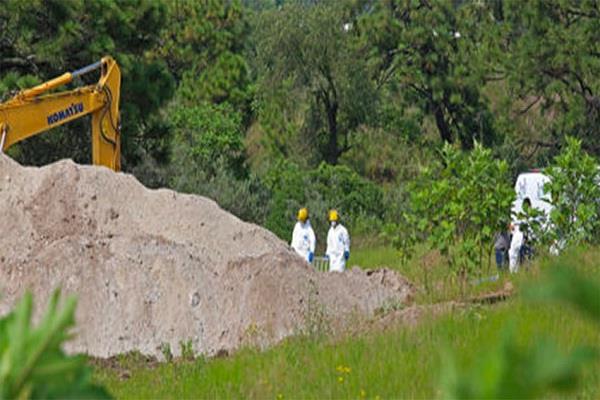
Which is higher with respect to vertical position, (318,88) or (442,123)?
(318,88)

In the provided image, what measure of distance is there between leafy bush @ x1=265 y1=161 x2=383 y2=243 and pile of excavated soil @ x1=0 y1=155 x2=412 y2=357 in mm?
14063

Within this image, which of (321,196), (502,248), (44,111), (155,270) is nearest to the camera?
(155,270)

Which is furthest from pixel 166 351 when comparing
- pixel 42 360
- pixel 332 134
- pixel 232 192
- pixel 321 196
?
pixel 332 134

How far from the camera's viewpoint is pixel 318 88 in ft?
142

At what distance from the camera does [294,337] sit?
11656 mm

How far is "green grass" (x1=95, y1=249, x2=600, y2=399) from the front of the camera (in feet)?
27.7

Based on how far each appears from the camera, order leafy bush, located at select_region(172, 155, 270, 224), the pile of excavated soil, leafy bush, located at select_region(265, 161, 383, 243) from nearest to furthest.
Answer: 1. the pile of excavated soil
2. leafy bush, located at select_region(265, 161, 383, 243)
3. leafy bush, located at select_region(172, 155, 270, 224)

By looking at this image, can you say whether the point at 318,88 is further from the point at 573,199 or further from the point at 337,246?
the point at 573,199

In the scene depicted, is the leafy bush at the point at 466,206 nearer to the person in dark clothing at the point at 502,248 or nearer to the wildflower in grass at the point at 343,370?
the person in dark clothing at the point at 502,248

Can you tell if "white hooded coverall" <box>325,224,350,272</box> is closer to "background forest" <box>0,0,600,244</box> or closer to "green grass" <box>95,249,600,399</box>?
"background forest" <box>0,0,600,244</box>

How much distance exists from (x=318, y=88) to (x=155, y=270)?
29.3m

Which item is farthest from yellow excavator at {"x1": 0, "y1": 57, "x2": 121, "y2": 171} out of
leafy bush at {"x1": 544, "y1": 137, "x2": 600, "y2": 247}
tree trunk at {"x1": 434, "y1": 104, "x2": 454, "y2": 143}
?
tree trunk at {"x1": 434, "y1": 104, "x2": 454, "y2": 143}

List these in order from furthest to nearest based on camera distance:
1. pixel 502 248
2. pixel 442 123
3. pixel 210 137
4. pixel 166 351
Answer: pixel 442 123
pixel 210 137
pixel 502 248
pixel 166 351

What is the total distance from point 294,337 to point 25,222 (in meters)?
5.32
